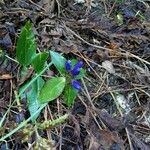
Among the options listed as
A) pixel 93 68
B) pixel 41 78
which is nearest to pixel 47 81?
pixel 41 78

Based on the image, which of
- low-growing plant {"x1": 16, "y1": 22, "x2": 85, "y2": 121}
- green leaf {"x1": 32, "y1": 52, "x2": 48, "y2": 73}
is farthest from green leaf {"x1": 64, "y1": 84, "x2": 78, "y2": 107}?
green leaf {"x1": 32, "y1": 52, "x2": 48, "y2": 73}

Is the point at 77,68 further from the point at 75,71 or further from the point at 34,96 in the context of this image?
the point at 34,96

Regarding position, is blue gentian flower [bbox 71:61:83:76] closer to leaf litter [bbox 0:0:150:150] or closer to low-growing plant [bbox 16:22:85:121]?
low-growing plant [bbox 16:22:85:121]

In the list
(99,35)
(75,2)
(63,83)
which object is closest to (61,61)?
(63,83)

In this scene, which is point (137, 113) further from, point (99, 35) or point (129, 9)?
point (129, 9)

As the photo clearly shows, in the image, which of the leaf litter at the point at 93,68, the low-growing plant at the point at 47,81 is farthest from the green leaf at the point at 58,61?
the leaf litter at the point at 93,68
